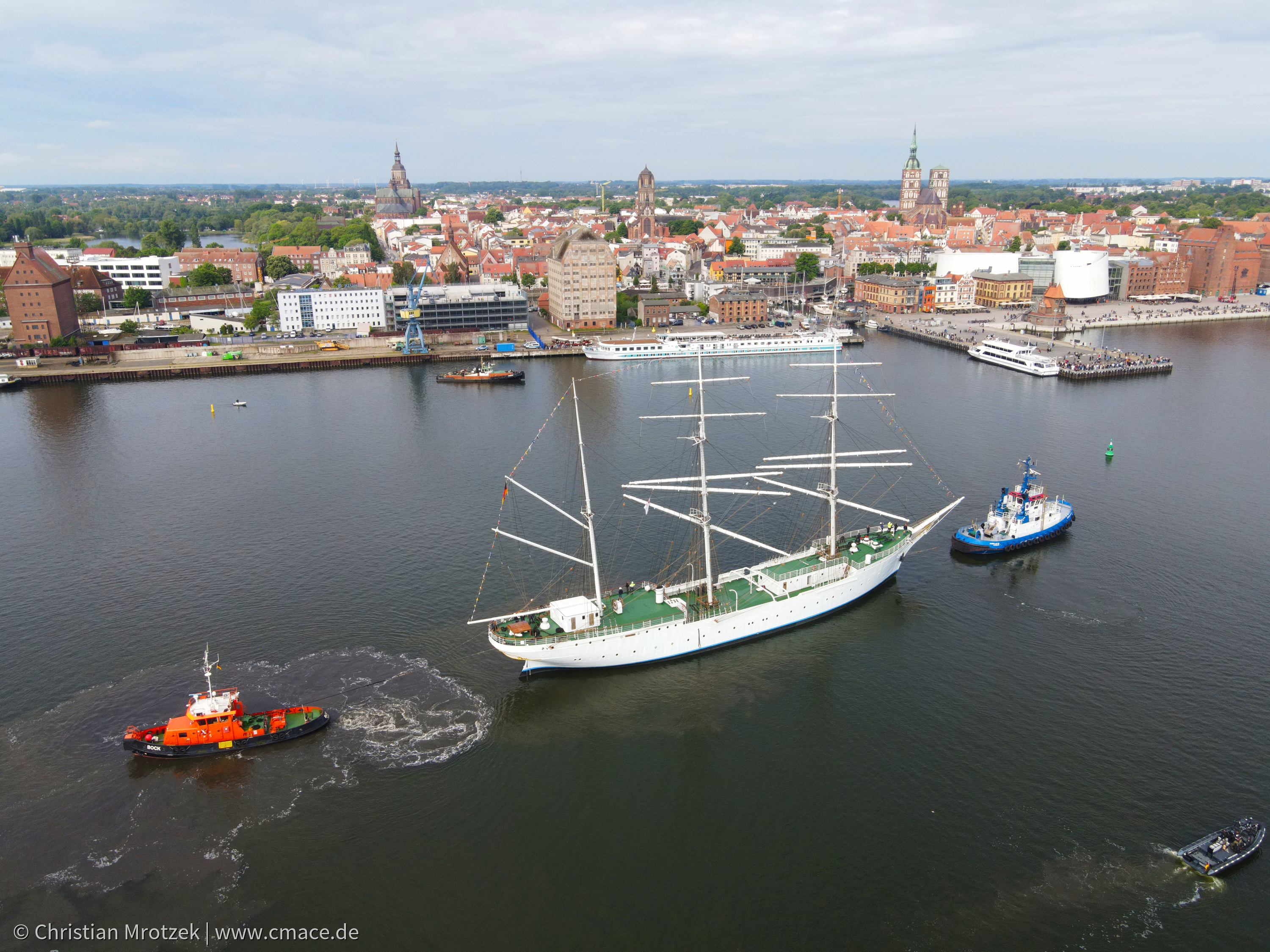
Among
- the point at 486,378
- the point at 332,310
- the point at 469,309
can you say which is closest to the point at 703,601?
the point at 486,378

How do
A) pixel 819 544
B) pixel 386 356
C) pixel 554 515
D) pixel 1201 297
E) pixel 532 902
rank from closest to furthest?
pixel 532 902 → pixel 819 544 → pixel 554 515 → pixel 386 356 → pixel 1201 297

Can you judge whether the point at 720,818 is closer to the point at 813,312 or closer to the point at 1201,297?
the point at 813,312

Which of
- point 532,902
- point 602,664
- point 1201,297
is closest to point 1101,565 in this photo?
point 602,664

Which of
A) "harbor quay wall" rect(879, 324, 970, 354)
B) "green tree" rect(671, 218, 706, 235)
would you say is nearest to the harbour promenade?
"harbor quay wall" rect(879, 324, 970, 354)

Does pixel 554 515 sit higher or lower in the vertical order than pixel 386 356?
lower

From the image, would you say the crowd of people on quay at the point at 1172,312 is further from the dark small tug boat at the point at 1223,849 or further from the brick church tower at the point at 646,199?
the brick church tower at the point at 646,199

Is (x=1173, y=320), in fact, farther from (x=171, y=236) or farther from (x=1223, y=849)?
(x=171, y=236)
